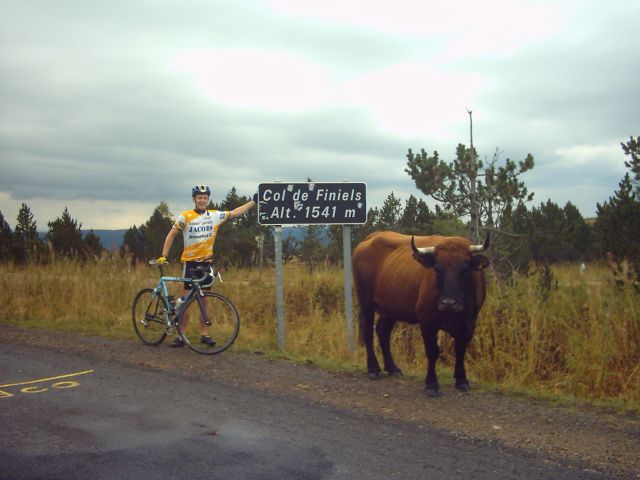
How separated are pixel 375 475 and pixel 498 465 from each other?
0.90 metres

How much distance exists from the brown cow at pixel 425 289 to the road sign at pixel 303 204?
1419 mm

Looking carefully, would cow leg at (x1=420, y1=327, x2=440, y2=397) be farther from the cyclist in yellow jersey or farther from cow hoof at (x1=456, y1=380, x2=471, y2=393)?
the cyclist in yellow jersey

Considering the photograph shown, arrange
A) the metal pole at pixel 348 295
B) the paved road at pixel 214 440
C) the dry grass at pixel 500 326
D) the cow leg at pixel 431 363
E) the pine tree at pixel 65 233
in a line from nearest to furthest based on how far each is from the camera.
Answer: the paved road at pixel 214 440 → the cow leg at pixel 431 363 → the dry grass at pixel 500 326 → the metal pole at pixel 348 295 → the pine tree at pixel 65 233

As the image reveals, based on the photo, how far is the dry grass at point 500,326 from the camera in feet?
24.0

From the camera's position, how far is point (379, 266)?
25.9ft

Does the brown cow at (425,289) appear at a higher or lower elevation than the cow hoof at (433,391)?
higher

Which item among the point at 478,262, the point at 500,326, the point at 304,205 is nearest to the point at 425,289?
the point at 478,262

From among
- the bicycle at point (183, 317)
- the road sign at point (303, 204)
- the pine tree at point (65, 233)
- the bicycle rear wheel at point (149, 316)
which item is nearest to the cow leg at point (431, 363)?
the road sign at point (303, 204)

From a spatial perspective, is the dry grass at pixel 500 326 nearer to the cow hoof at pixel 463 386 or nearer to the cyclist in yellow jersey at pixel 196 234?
the cow hoof at pixel 463 386

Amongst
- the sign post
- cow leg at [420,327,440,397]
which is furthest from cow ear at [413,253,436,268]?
the sign post

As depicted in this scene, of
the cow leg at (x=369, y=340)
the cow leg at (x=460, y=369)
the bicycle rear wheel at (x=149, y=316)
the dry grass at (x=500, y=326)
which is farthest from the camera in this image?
the bicycle rear wheel at (x=149, y=316)

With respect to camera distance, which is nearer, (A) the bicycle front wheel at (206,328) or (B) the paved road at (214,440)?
(B) the paved road at (214,440)

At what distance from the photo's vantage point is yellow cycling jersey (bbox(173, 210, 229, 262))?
957 centimetres

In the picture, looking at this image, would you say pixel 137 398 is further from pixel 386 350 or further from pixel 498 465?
pixel 498 465
